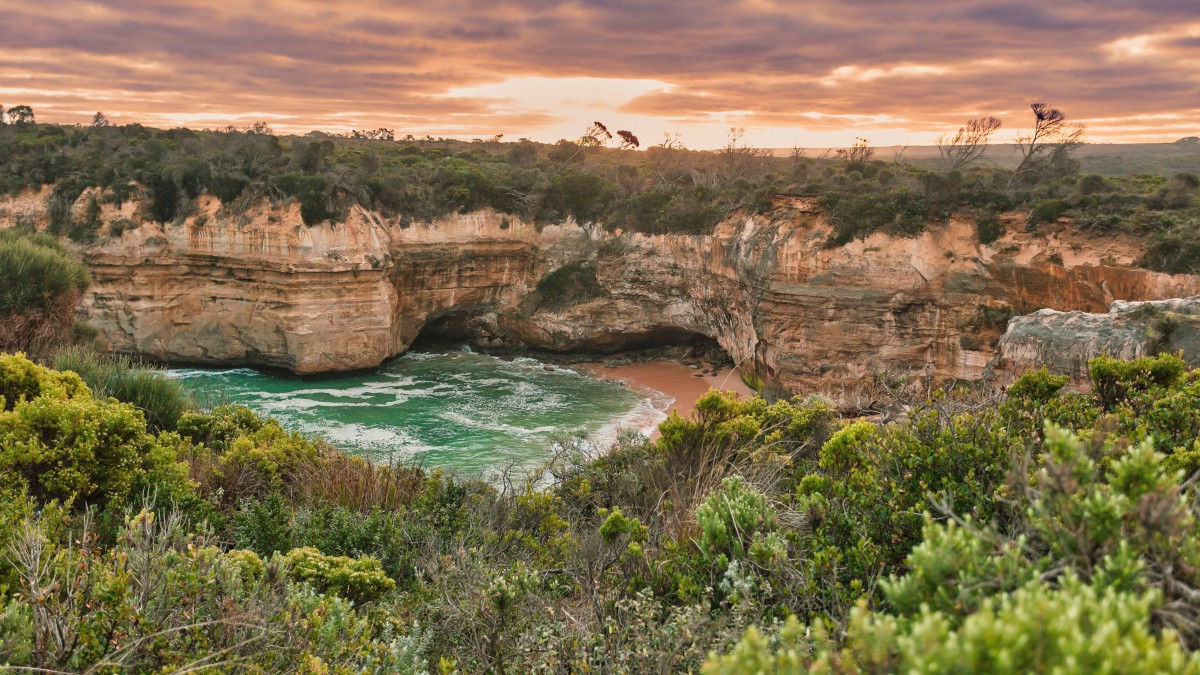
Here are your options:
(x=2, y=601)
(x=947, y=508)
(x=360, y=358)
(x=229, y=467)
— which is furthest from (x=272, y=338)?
(x=947, y=508)

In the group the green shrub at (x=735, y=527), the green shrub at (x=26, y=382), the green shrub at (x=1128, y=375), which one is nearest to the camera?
the green shrub at (x=735, y=527)

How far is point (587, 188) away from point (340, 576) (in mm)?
26852

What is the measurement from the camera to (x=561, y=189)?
30719 mm

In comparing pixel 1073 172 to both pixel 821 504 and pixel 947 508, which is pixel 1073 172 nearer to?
pixel 821 504

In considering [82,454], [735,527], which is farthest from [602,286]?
[735,527]

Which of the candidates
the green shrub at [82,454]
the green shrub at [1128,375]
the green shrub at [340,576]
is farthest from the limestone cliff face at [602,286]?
the green shrub at [82,454]

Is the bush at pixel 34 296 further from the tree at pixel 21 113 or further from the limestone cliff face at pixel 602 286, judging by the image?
the tree at pixel 21 113

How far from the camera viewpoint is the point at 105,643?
3.27 metres

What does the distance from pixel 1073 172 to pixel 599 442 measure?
20503 millimetres

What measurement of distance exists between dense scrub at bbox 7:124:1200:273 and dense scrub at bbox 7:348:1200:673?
49.1 ft

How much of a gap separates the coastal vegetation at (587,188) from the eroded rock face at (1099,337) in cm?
740

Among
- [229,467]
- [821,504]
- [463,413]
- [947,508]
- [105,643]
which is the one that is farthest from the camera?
[463,413]

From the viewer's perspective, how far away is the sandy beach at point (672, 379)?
25750 millimetres

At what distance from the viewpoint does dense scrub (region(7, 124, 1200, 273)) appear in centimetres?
1908
